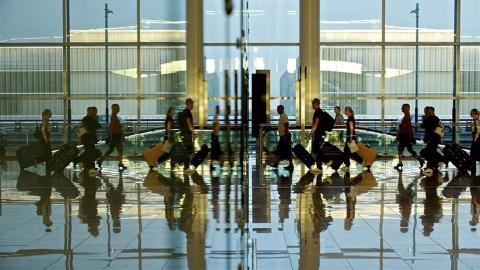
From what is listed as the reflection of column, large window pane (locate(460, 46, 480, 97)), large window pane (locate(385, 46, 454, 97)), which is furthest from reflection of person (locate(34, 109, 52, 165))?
large window pane (locate(460, 46, 480, 97))

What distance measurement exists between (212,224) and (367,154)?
33.7 feet

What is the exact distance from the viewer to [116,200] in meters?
3.62

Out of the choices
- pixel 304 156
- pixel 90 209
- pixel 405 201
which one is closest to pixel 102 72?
pixel 90 209

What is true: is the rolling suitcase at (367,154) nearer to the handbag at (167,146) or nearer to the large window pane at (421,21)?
the large window pane at (421,21)

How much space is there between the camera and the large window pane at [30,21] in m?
2.39

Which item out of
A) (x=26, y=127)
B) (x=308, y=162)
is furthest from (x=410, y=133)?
(x=26, y=127)

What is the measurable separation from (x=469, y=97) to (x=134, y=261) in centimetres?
1565

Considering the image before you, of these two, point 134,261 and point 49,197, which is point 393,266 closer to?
point 134,261

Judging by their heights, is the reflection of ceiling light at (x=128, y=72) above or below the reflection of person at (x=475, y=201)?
above

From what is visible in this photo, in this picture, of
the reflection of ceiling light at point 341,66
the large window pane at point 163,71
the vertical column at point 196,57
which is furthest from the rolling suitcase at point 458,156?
the vertical column at point 196,57

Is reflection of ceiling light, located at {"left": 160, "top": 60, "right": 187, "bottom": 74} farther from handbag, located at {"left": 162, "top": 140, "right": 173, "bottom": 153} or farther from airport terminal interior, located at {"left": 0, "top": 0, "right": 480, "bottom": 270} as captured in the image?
handbag, located at {"left": 162, "top": 140, "right": 173, "bottom": 153}

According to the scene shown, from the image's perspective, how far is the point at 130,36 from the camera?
2.46 metres

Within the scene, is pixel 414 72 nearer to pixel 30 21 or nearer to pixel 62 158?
pixel 62 158

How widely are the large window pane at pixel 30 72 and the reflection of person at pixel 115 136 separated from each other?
194mm
